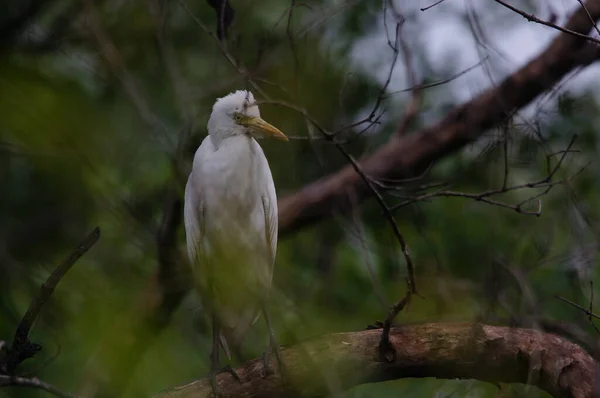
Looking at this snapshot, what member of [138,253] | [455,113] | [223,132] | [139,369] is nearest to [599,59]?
[455,113]

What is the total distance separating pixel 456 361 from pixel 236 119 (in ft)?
3.86

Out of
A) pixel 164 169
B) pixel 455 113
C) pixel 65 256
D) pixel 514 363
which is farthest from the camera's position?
pixel 455 113

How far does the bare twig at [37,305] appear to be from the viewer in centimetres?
136

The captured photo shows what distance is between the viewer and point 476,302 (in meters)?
2.31

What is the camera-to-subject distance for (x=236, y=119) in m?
2.80

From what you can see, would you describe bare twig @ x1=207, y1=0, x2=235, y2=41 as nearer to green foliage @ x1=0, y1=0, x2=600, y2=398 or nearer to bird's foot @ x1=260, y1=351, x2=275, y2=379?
green foliage @ x1=0, y1=0, x2=600, y2=398

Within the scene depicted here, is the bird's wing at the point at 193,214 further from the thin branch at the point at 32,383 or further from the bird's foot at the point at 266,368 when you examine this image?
the thin branch at the point at 32,383

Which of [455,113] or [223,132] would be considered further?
[455,113]

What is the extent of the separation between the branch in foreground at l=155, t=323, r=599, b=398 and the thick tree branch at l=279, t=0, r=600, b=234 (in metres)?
1.07

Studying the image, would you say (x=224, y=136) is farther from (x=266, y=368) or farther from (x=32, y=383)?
(x=32, y=383)

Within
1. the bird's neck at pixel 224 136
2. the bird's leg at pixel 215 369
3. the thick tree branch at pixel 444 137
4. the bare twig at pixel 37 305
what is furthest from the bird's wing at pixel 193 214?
the bare twig at pixel 37 305

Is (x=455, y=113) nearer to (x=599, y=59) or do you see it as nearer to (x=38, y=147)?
(x=599, y=59)

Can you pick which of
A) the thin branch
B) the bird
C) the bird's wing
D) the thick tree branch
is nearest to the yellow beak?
the bird

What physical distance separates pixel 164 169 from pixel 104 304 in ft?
6.89
